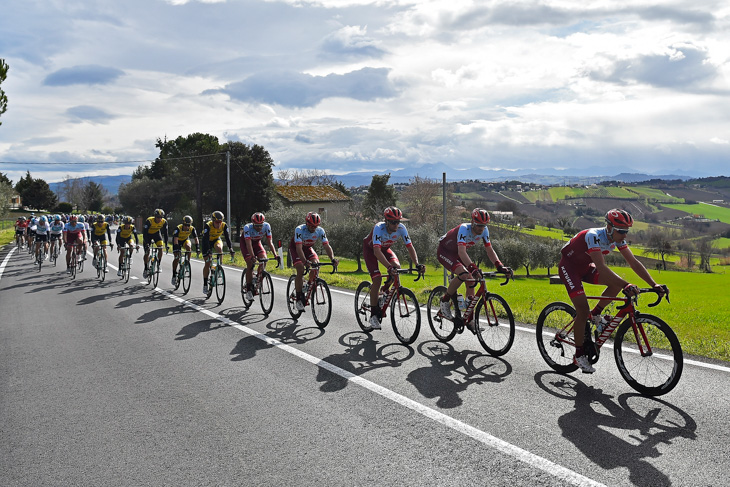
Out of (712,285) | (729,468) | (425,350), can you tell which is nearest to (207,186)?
(712,285)

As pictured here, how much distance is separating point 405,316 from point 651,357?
11.1ft

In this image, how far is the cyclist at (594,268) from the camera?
552 centimetres

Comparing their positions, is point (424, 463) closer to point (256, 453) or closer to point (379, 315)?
point (256, 453)

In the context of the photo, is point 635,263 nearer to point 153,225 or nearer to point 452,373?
point 452,373

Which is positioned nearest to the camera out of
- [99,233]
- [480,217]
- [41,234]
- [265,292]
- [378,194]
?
[480,217]

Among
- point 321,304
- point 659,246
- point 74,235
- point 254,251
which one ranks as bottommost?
point 659,246

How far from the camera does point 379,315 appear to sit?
8359mm

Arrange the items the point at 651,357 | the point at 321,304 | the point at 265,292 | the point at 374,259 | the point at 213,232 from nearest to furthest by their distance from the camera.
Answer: the point at 651,357, the point at 374,259, the point at 321,304, the point at 265,292, the point at 213,232

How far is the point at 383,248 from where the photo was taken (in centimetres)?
825

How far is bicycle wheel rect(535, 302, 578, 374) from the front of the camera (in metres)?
6.23

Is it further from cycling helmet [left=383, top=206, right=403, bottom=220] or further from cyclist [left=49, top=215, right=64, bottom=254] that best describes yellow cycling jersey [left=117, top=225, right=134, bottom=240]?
cycling helmet [left=383, top=206, right=403, bottom=220]

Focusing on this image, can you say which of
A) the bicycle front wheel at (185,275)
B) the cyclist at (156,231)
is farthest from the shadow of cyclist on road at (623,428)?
the cyclist at (156,231)

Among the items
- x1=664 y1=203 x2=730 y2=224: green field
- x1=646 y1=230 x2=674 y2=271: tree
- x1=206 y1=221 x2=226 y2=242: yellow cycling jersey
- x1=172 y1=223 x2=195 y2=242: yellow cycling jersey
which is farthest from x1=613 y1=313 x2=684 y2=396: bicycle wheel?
x1=664 y1=203 x2=730 y2=224: green field

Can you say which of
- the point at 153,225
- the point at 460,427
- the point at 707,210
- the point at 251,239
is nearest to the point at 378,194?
the point at 153,225
